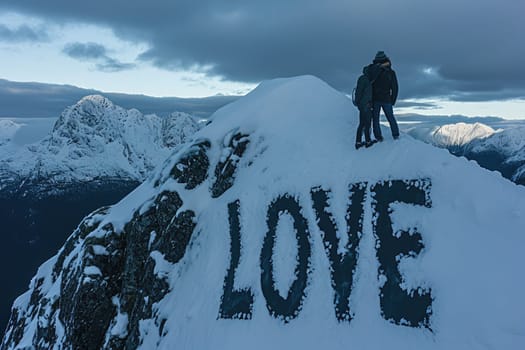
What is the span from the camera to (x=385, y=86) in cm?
1631

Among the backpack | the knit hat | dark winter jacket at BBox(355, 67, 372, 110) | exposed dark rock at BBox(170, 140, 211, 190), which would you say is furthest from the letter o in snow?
the knit hat

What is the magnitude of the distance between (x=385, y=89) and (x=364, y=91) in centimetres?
95

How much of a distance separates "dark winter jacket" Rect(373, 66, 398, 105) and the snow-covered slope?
222 cm

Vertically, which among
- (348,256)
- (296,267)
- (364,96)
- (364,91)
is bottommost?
(296,267)

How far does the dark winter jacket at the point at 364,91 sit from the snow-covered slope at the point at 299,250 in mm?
2284

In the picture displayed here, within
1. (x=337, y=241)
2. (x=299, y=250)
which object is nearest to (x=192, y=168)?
(x=299, y=250)

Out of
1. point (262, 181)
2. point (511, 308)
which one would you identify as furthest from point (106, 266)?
point (511, 308)

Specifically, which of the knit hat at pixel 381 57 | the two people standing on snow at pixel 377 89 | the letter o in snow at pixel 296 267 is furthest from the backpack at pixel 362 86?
the letter o in snow at pixel 296 267

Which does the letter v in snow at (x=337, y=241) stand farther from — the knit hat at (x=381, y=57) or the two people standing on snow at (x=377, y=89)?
the knit hat at (x=381, y=57)

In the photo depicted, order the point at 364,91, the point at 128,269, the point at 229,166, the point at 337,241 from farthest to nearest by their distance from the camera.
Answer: the point at 229,166, the point at 128,269, the point at 364,91, the point at 337,241

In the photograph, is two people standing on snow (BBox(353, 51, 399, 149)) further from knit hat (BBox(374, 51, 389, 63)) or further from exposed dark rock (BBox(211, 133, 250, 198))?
exposed dark rock (BBox(211, 133, 250, 198))

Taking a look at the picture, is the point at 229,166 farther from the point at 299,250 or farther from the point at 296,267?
the point at 296,267

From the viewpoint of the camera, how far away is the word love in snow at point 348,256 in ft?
42.1

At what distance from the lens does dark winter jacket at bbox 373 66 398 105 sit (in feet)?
53.0
